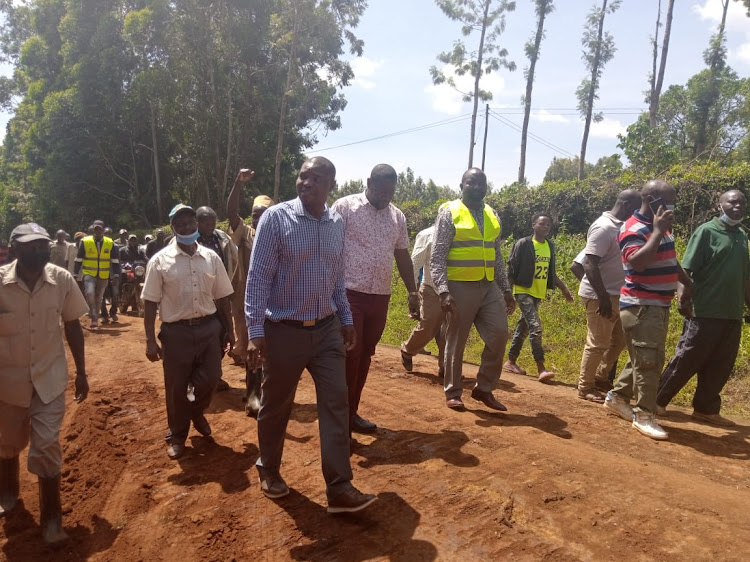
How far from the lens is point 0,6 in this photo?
119ft

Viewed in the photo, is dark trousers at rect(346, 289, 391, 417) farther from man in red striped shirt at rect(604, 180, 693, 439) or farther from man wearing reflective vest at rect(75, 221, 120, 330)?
man wearing reflective vest at rect(75, 221, 120, 330)

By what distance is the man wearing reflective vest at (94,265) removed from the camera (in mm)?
11055

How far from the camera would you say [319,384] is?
3.40 m

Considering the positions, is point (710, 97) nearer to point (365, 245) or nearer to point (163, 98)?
point (163, 98)

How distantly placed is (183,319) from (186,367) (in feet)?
1.26

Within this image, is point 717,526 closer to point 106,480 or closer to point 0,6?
point 106,480

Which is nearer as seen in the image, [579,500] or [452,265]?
[579,500]

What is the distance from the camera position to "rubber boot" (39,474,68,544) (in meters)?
3.55

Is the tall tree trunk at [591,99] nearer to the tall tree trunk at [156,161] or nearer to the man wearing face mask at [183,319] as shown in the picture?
the tall tree trunk at [156,161]

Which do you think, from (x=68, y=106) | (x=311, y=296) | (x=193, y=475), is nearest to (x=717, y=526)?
(x=311, y=296)

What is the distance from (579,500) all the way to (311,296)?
1955 mm

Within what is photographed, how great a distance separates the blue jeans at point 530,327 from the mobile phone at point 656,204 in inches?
104

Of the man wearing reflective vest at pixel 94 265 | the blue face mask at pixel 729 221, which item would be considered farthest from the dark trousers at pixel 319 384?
the man wearing reflective vest at pixel 94 265

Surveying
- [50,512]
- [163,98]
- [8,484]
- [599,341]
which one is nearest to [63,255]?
[8,484]
